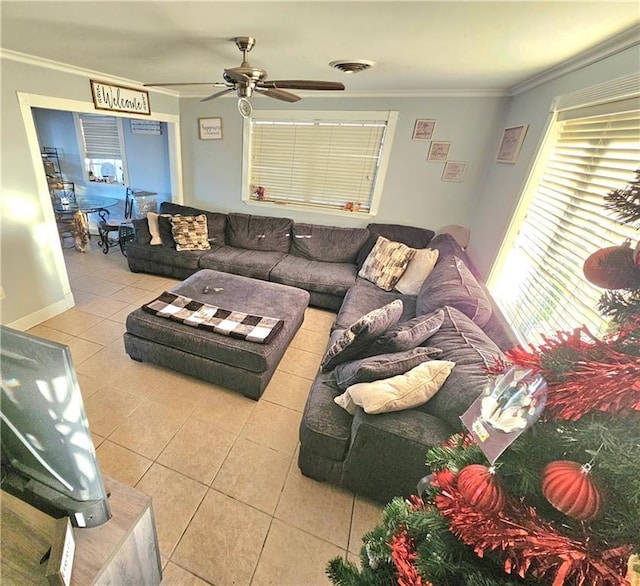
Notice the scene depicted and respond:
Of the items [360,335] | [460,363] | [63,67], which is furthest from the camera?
[63,67]

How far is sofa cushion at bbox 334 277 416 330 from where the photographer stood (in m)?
2.41

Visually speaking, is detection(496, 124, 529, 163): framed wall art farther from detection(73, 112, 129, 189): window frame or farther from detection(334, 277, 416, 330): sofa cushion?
detection(73, 112, 129, 189): window frame

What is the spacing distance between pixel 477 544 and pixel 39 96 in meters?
3.90

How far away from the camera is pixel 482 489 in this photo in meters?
0.59

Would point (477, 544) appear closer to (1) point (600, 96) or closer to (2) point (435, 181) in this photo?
(1) point (600, 96)

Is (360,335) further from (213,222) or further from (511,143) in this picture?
(213,222)

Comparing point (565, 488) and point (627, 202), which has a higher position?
point (627, 202)

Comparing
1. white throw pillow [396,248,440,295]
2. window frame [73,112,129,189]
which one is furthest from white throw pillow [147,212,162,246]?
white throw pillow [396,248,440,295]

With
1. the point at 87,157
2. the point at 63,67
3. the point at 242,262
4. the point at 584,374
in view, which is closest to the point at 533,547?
the point at 584,374

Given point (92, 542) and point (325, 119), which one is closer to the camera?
point (92, 542)

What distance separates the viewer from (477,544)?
557mm

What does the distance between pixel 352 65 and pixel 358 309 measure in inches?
74.8

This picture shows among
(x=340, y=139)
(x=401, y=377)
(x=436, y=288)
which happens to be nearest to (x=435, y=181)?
(x=340, y=139)

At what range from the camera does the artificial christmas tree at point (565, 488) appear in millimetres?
468
